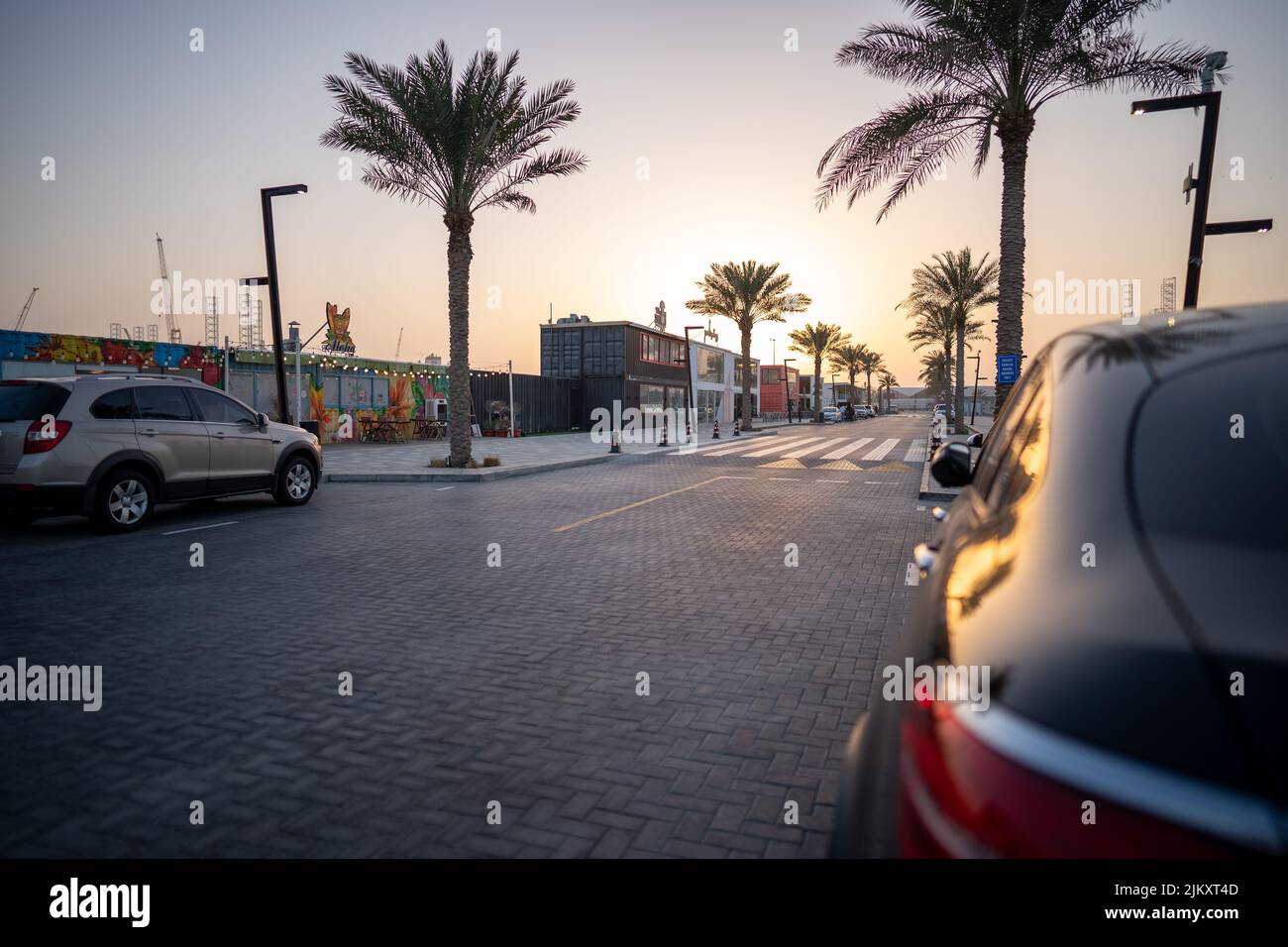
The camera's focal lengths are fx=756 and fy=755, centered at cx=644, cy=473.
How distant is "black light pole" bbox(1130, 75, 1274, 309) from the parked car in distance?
14.8 m

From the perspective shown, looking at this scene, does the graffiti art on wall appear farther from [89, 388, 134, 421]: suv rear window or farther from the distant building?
the distant building

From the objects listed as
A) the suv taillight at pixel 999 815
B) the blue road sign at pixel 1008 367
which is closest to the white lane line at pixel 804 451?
the blue road sign at pixel 1008 367

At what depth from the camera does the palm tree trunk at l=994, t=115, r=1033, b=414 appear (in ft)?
50.2

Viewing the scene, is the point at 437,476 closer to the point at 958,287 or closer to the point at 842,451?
the point at 842,451

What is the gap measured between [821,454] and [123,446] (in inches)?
788

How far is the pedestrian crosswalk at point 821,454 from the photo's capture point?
68.3 ft

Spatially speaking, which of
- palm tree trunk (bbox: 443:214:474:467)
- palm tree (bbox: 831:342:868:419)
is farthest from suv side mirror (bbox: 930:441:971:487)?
palm tree (bbox: 831:342:868:419)

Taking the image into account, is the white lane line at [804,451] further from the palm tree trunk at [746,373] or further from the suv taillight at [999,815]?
the suv taillight at [999,815]

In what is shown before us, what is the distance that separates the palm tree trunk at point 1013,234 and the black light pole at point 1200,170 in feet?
6.79

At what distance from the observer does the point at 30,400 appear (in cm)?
898
